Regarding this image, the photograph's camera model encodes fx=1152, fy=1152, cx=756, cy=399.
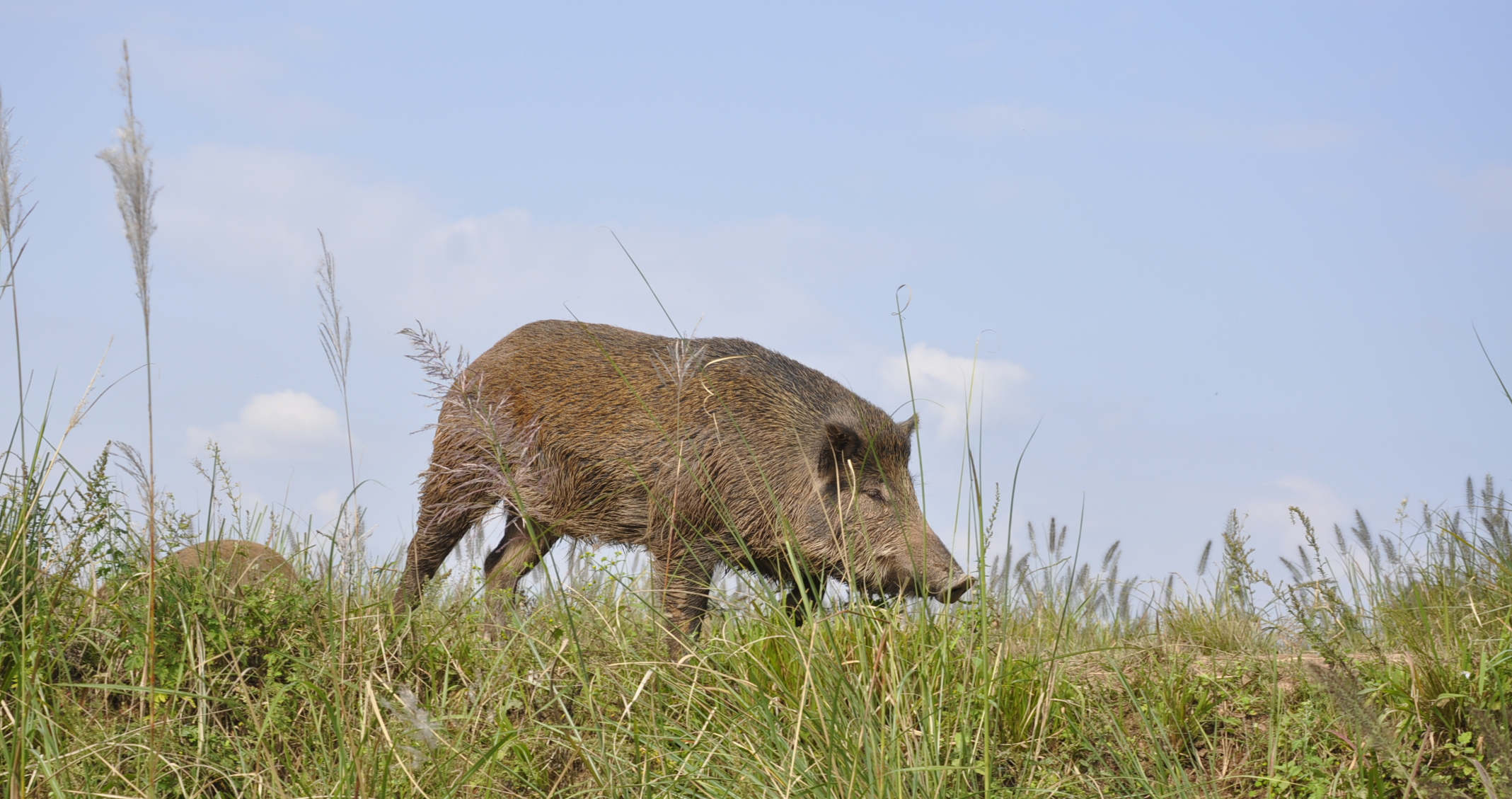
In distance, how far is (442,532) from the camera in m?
7.50

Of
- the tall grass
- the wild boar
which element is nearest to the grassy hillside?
the tall grass

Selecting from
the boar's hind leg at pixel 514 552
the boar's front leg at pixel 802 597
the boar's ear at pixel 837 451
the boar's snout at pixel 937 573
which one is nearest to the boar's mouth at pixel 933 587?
the boar's snout at pixel 937 573

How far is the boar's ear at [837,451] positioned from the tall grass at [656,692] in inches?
73.1

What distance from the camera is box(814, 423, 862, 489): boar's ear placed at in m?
6.54

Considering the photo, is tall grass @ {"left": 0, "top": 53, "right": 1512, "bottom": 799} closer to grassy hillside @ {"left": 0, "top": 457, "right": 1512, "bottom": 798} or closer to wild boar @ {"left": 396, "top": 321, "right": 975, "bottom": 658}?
grassy hillside @ {"left": 0, "top": 457, "right": 1512, "bottom": 798}

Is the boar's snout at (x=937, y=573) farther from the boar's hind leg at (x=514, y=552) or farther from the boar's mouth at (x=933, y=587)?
the boar's hind leg at (x=514, y=552)

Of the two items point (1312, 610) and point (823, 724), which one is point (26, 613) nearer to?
point (823, 724)

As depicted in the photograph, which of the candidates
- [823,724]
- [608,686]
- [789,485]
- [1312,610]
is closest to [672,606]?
[608,686]

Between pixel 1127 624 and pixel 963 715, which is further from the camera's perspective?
pixel 1127 624

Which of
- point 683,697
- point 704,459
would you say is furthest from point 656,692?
point 704,459

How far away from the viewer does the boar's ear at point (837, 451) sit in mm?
6539

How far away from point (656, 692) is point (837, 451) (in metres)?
3.16

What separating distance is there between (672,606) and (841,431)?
5.81 ft

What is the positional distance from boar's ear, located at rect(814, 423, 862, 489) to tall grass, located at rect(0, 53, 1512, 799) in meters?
1.86
